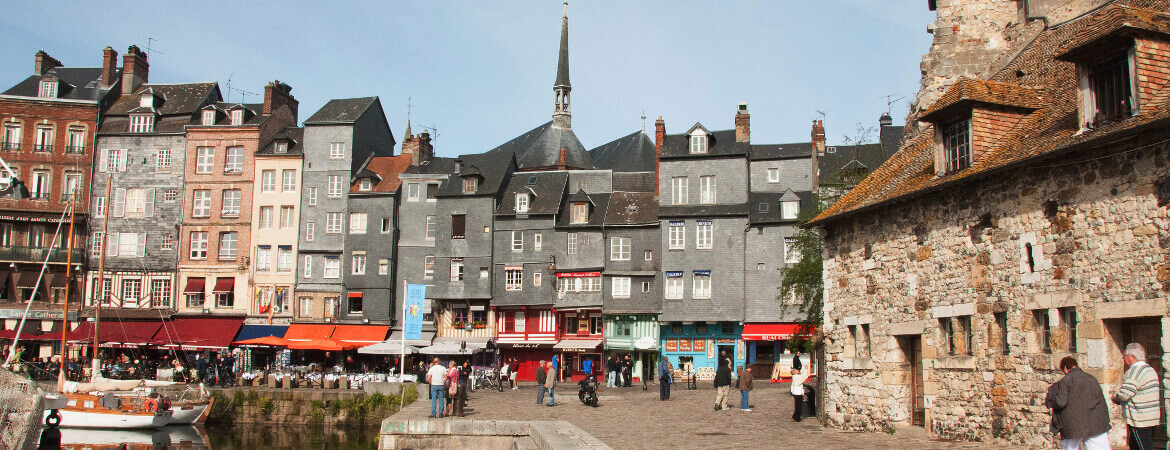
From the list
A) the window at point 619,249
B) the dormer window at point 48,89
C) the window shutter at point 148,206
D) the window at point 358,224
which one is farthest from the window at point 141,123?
the window at point 619,249

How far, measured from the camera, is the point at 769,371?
42875 mm

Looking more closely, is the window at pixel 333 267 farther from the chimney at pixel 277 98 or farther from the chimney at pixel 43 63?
the chimney at pixel 43 63

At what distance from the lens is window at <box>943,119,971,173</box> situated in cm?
1443

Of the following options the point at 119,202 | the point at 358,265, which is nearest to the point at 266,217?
the point at 358,265

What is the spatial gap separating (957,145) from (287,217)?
127 ft

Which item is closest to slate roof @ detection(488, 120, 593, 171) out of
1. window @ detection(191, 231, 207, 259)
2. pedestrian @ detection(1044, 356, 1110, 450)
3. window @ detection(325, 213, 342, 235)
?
window @ detection(325, 213, 342, 235)

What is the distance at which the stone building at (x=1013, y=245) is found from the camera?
1126 cm

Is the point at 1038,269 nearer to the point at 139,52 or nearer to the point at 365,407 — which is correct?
the point at 365,407

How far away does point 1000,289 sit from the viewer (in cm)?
1352

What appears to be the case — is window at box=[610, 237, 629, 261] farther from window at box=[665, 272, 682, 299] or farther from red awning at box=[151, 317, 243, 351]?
red awning at box=[151, 317, 243, 351]

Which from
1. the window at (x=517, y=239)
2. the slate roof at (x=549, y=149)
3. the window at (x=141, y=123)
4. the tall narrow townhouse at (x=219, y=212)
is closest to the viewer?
the window at (x=517, y=239)

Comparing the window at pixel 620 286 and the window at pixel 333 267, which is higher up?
the window at pixel 333 267

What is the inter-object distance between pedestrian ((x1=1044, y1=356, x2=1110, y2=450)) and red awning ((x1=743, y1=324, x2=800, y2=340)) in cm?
3280

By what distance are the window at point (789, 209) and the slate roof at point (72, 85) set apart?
114ft
